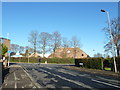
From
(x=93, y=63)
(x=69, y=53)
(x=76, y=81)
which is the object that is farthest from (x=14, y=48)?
(x=76, y=81)

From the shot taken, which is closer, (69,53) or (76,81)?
(76,81)

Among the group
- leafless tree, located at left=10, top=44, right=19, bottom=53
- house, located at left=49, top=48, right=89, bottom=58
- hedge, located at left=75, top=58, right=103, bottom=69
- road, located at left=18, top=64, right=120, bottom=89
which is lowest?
road, located at left=18, top=64, right=120, bottom=89

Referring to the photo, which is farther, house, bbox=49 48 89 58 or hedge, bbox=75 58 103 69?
house, bbox=49 48 89 58

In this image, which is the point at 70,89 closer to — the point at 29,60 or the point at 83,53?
the point at 29,60

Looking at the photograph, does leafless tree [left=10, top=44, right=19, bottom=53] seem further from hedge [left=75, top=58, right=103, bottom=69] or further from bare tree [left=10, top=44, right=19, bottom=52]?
hedge [left=75, top=58, right=103, bottom=69]

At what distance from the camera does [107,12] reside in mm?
20312

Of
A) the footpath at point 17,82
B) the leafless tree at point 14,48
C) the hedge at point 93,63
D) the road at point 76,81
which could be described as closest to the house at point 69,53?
the leafless tree at point 14,48

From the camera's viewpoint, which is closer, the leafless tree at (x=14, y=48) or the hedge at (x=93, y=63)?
the hedge at (x=93, y=63)

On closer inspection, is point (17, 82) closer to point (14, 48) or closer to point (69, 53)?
point (69, 53)

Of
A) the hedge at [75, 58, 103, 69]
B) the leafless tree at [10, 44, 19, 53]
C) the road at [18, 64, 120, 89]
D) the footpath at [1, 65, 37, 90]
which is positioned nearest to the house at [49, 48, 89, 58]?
the leafless tree at [10, 44, 19, 53]

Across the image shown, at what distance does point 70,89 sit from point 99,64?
15.7m

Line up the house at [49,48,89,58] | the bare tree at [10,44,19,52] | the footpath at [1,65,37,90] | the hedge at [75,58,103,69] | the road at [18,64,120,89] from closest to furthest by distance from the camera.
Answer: the footpath at [1,65,37,90] → the road at [18,64,120,89] → the hedge at [75,58,103,69] → the house at [49,48,89,58] → the bare tree at [10,44,19,52]

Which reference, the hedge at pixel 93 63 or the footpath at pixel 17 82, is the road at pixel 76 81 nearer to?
the footpath at pixel 17 82

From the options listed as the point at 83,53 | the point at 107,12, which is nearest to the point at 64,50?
the point at 83,53
